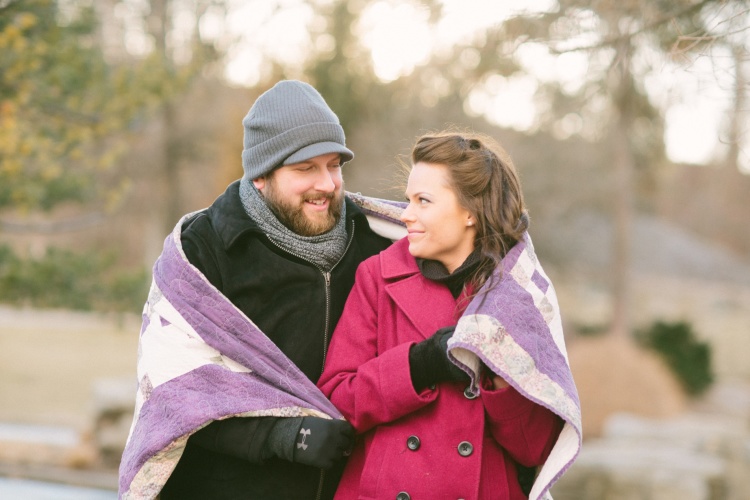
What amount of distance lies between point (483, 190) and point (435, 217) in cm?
18

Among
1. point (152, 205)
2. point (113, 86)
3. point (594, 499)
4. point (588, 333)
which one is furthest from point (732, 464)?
point (152, 205)

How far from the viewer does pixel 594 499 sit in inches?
278

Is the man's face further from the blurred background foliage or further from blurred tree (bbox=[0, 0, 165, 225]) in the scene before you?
blurred tree (bbox=[0, 0, 165, 225])

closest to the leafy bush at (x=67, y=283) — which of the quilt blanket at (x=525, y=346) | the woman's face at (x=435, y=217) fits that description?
the woman's face at (x=435, y=217)

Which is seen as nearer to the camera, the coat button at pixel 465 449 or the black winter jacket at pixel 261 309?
the coat button at pixel 465 449

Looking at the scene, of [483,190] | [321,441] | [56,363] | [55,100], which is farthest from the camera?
[56,363]

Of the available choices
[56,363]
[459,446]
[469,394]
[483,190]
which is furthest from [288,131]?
[56,363]

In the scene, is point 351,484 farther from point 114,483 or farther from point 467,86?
point 114,483

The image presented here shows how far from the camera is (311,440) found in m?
2.57

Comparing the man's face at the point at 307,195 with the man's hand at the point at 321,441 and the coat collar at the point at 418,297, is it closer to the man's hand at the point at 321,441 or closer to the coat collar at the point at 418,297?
the coat collar at the point at 418,297

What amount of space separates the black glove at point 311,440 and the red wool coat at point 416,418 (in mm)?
66

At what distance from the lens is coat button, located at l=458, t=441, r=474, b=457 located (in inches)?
98.0

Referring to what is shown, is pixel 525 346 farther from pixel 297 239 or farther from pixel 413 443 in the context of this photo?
pixel 297 239

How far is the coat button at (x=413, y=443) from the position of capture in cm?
252
